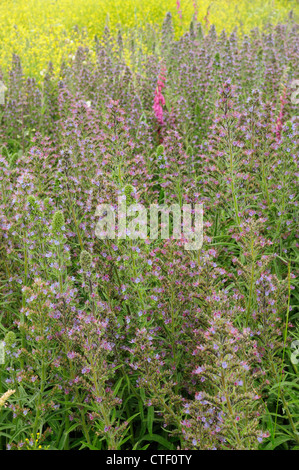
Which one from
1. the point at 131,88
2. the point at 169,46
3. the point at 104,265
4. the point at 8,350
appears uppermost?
the point at 169,46

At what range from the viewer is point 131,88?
5762 millimetres

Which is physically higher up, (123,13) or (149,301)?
(123,13)

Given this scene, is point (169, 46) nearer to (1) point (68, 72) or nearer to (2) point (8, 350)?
(1) point (68, 72)

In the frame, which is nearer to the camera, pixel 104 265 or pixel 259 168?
pixel 104 265

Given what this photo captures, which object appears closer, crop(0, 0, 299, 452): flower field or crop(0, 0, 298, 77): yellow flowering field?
crop(0, 0, 299, 452): flower field

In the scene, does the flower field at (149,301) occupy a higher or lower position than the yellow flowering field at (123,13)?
lower

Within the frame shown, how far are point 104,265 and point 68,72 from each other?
481cm

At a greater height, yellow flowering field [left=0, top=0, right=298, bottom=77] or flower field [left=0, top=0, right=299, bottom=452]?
yellow flowering field [left=0, top=0, right=298, bottom=77]

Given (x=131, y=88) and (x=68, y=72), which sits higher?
(x=68, y=72)

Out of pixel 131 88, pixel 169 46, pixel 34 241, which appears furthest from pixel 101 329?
pixel 169 46

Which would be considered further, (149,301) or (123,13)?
(123,13)

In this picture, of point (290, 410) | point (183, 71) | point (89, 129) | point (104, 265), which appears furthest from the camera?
point (183, 71)

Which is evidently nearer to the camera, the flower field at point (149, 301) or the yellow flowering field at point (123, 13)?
the flower field at point (149, 301)

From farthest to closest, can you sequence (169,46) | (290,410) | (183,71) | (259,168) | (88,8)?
1. (88,8)
2. (169,46)
3. (183,71)
4. (259,168)
5. (290,410)
